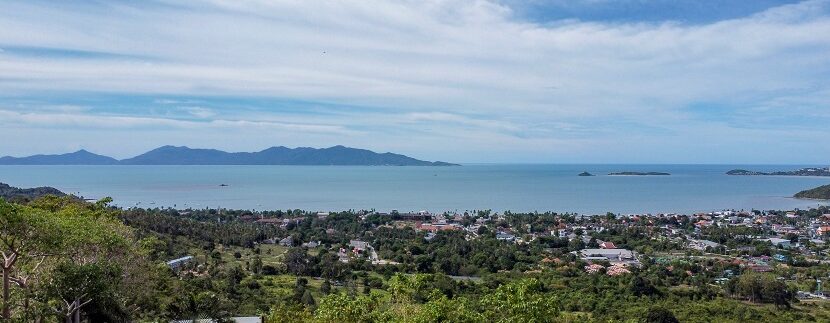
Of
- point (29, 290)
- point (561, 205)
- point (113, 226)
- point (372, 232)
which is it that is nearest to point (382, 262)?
point (372, 232)

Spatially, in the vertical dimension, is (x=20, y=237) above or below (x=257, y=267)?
above

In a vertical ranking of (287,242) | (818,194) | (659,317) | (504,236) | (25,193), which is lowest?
(287,242)

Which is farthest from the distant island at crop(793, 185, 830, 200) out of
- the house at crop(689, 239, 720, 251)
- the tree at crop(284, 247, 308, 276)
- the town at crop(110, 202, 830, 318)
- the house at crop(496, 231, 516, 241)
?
the tree at crop(284, 247, 308, 276)

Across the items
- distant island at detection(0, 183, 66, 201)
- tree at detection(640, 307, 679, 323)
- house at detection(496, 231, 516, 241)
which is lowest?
house at detection(496, 231, 516, 241)

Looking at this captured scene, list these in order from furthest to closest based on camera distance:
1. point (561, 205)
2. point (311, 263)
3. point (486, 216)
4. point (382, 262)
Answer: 1. point (561, 205)
2. point (486, 216)
3. point (382, 262)
4. point (311, 263)

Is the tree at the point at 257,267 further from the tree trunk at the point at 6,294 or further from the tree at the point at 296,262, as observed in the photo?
the tree trunk at the point at 6,294

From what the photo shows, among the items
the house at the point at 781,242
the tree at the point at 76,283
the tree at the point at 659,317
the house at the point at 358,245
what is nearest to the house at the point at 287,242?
the house at the point at 358,245

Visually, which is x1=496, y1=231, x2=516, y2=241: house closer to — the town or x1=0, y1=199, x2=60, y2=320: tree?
the town

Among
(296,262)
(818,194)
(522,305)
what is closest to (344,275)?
(296,262)

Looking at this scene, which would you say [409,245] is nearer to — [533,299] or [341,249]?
[341,249]

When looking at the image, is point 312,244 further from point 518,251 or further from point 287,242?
point 518,251

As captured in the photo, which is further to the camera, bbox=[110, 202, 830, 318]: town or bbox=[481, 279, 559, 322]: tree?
bbox=[110, 202, 830, 318]: town
